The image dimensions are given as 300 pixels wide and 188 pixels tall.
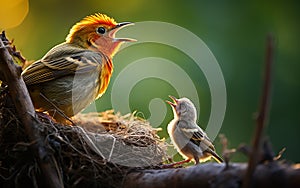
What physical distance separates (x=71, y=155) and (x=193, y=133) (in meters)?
1.04

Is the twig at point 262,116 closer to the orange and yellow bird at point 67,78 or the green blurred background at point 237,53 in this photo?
the orange and yellow bird at point 67,78

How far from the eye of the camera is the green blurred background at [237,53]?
6.04 metres

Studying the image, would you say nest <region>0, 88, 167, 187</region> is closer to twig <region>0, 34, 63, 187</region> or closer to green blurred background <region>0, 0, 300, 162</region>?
twig <region>0, 34, 63, 187</region>

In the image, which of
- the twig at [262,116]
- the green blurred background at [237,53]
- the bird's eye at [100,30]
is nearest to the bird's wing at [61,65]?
the bird's eye at [100,30]

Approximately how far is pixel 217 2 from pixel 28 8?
2198 millimetres

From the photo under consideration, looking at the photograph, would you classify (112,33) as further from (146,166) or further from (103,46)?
(146,166)

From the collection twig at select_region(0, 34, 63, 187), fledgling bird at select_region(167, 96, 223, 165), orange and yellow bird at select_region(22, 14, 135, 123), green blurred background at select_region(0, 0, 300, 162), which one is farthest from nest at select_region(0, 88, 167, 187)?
green blurred background at select_region(0, 0, 300, 162)

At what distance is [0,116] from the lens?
3922 millimetres

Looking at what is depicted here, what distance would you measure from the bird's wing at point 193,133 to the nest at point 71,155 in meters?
0.24

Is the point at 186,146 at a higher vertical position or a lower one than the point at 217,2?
lower

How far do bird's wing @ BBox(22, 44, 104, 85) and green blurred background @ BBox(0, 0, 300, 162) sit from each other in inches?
42.2

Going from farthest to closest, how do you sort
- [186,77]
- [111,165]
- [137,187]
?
[186,77], [111,165], [137,187]

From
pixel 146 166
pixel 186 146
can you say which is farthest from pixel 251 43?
pixel 146 166

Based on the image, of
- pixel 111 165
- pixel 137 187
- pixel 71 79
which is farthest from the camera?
pixel 71 79
